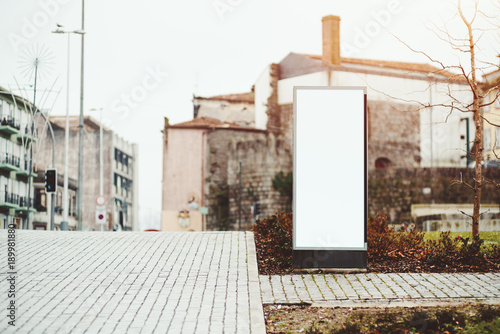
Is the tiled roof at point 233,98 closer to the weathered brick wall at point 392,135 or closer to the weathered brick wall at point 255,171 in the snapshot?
the weathered brick wall at point 392,135

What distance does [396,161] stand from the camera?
57.3 m

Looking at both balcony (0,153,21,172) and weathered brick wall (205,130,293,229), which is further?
balcony (0,153,21,172)

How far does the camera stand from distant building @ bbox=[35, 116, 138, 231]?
6731cm

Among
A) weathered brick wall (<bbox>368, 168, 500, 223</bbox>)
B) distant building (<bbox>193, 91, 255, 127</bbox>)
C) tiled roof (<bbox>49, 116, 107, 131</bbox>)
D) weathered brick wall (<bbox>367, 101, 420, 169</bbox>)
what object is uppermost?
distant building (<bbox>193, 91, 255, 127</bbox>)

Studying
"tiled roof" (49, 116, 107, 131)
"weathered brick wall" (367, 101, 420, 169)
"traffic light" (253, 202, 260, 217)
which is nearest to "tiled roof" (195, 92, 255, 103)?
"tiled roof" (49, 116, 107, 131)

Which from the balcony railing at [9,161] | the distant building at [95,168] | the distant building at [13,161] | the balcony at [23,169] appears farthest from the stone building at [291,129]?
the balcony railing at [9,161]

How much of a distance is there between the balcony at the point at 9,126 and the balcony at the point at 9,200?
474 centimetres

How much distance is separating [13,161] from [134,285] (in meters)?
46.7

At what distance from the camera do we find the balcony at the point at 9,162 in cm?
5194

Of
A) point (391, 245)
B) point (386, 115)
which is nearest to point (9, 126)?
point (386, 115)

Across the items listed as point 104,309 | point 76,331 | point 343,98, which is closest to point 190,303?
point 104,309

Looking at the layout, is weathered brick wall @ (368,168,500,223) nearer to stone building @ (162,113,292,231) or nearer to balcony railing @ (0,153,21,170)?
stone building @ (162,113,292,231)

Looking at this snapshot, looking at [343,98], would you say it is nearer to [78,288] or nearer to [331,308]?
[331,308]

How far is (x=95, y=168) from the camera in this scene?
69812 millimetres
